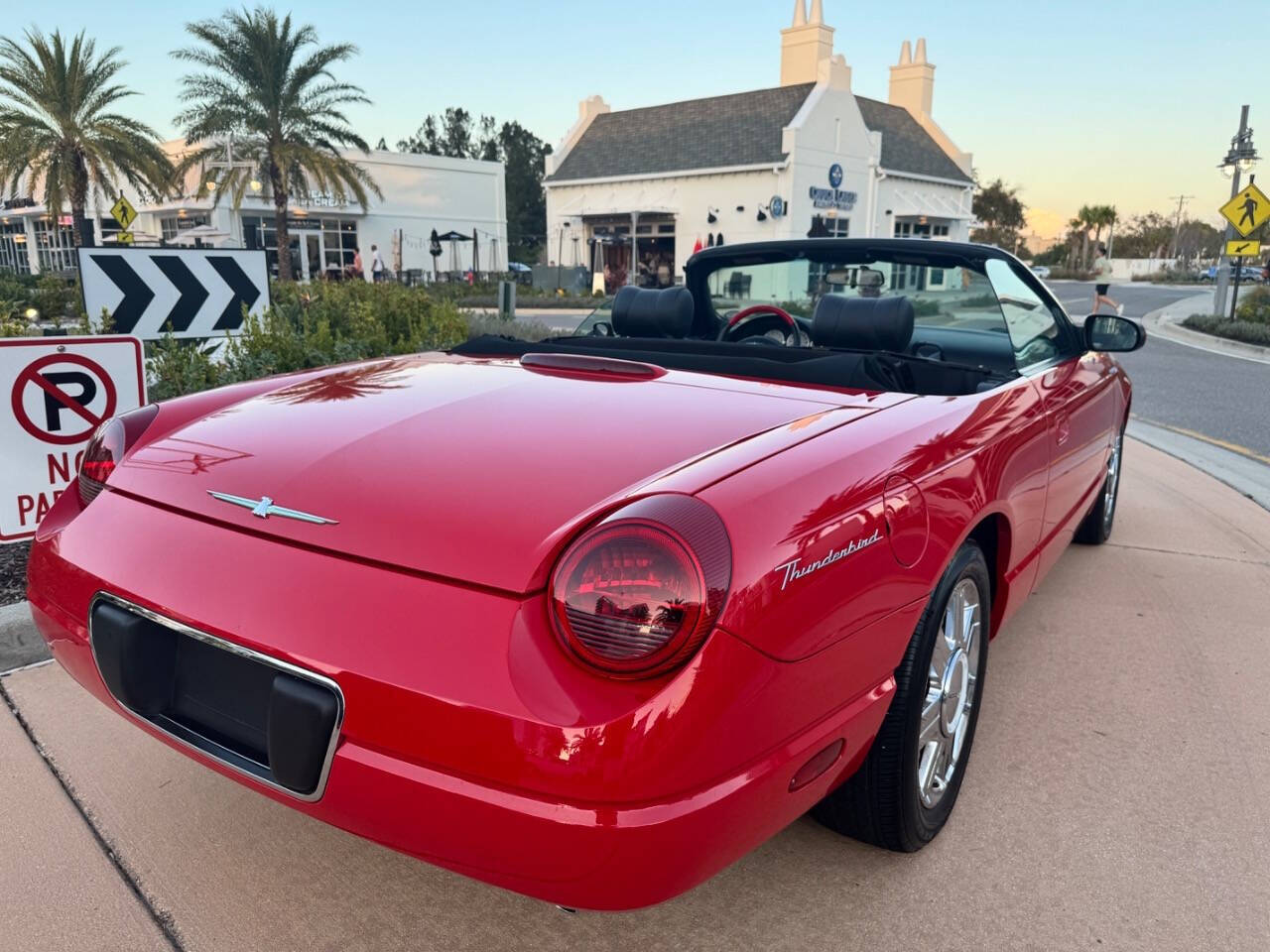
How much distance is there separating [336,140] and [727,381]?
101 ft

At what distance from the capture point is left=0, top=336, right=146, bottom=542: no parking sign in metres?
3.48

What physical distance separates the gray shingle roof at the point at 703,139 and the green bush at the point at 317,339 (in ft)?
107

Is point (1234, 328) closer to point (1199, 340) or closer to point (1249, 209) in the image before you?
point (1199, 340)

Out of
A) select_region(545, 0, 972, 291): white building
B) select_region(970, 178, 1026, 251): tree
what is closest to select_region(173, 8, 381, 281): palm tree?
select_region(545, 0, 972, 291): white building

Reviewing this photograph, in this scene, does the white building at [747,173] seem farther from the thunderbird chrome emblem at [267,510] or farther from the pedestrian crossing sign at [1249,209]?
the thunderbird chrome emblem at [267,510]

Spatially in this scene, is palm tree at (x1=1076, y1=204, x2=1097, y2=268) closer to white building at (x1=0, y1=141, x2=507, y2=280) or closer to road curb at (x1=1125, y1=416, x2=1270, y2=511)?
white building at (x1=0, y1=141, x2=507, y2=280)

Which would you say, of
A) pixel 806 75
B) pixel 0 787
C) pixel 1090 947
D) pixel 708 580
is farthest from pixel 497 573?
pixel 806 75

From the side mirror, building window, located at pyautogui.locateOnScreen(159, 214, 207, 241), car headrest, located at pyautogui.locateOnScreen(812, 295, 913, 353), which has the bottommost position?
the side mirror

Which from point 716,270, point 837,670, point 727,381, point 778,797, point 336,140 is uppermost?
point 336,140

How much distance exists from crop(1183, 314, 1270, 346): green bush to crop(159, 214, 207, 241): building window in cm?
3615

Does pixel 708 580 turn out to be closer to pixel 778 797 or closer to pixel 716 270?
pixel 778 797

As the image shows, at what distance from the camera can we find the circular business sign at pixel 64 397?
3500 mm

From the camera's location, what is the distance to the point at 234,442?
2.12m

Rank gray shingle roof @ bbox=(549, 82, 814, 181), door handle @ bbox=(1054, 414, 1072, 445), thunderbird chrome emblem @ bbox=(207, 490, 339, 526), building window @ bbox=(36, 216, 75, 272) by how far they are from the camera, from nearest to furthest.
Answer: thunderbird chrome emblem @ bbox=(207, 490, 339, 526)
door handle @ bbox=(1054, 414, 1072, 445)
gray shingle roof @ bbox=(549, 82, 814, 181)
building window @ bbox=(36, 216, 75, 272)
